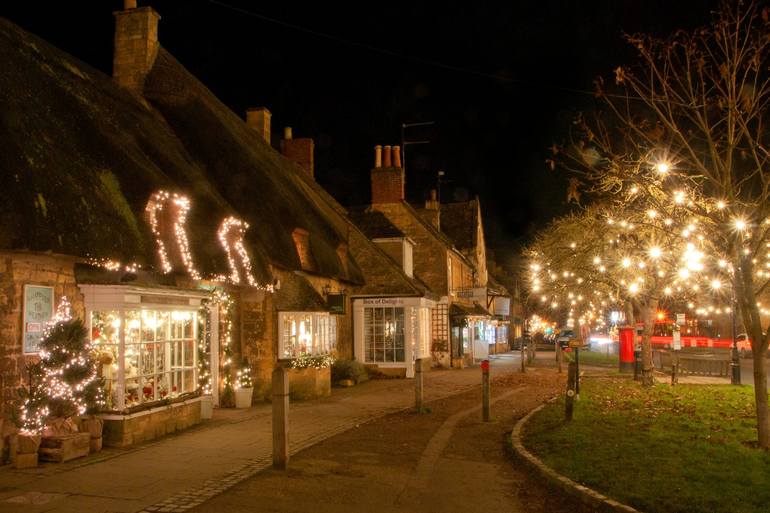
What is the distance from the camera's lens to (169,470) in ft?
29.1

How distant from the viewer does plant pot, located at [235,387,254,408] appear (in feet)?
50.1

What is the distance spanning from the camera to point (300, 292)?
1802 cm

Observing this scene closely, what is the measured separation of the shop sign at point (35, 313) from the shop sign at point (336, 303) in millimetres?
11469

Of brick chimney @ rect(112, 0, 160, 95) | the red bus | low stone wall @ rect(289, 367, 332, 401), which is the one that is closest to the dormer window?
low stone wall @ rect(289, 367, 332, 401)

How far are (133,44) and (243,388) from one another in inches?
408

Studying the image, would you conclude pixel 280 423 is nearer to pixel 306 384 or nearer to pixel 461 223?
pixel 306 384

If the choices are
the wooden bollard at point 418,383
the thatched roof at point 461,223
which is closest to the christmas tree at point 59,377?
the wooden bollard at point 418,383

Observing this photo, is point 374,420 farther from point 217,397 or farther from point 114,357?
point 114,357

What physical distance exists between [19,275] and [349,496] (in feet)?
18.2

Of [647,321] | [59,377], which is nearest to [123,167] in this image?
[59,377]

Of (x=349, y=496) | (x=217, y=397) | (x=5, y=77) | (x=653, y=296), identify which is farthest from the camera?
(x=653, y=296)

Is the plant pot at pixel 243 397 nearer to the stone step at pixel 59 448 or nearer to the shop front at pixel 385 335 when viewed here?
the stone step at pixel 59 448

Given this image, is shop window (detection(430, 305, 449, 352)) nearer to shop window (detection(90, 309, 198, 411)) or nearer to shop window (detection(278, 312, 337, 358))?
shop window (detection(278, 312, 337, 358))

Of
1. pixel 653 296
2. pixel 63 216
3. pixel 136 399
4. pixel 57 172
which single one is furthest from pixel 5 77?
pixel 653 296
